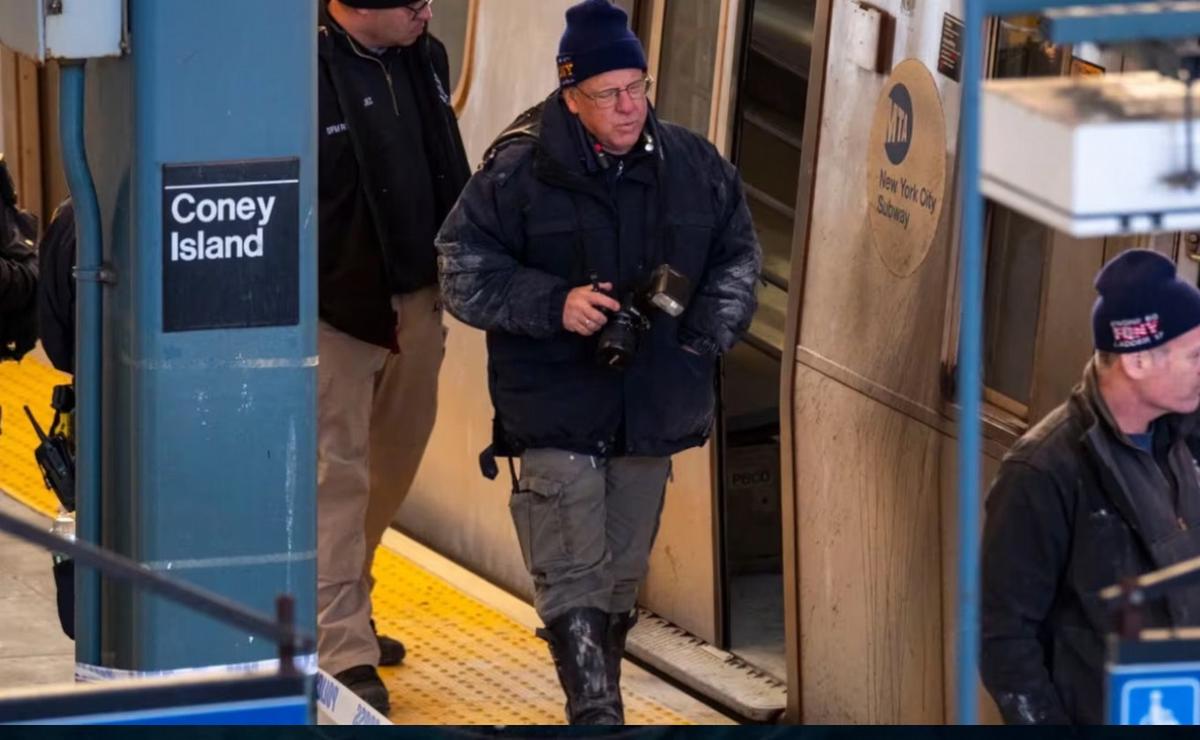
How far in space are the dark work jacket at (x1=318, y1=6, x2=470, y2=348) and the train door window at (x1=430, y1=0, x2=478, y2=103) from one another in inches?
51.0

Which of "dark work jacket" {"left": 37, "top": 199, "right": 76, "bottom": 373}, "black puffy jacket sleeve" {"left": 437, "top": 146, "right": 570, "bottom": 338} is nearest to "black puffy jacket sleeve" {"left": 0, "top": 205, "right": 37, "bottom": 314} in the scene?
"dark work jacket" {"left": 37, "top": 199, "right": 76, "bottom": 373}

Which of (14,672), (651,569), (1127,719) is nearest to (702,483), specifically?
(651,569)

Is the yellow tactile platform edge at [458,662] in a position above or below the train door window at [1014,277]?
below

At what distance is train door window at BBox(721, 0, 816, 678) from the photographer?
6.96 m

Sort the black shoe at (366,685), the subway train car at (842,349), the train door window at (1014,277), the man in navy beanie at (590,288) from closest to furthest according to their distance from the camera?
the train door window at (1014,277) → the subway train car at (842,349) → the man in navy beanie at (590,288) → the black shoe at (366,685)

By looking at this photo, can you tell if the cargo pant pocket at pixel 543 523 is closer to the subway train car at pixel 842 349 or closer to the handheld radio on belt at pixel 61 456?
the subway train car at pixel 842 349

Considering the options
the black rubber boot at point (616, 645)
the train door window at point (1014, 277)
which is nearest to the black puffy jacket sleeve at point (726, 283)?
the train door window at point (1014, 277)

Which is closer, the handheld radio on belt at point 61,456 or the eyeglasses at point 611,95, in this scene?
the eyeglasses at point 611,95

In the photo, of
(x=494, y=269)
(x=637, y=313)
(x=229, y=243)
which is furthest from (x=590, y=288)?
(x=229, y=243)

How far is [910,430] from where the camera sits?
5215 millimetres

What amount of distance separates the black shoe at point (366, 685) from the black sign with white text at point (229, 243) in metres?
1.60

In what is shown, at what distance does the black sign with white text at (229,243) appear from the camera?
433 centimetres

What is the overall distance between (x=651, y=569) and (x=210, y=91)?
2637 mm

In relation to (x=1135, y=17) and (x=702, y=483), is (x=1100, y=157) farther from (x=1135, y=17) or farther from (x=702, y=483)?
(x=702, y=483)
